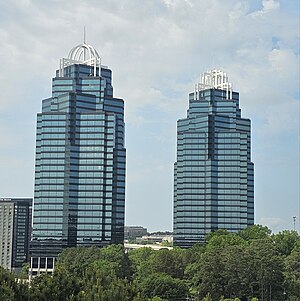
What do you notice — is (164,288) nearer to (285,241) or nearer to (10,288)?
(285,241)

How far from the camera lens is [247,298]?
237 feet

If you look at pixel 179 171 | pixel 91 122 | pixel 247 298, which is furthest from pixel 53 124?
pixel 247 298

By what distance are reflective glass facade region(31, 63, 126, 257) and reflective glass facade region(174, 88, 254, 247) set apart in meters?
21.9

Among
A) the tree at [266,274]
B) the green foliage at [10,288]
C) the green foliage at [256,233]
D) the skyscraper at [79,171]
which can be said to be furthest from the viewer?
the skyscraper at [79,171]

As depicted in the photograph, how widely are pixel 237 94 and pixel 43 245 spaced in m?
57.6

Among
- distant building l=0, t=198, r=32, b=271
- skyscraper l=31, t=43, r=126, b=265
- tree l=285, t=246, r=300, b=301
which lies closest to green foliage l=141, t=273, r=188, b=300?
tree l=285, t=246, r=300, b=301

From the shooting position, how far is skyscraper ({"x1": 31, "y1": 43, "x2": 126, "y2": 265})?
11681 centimetres

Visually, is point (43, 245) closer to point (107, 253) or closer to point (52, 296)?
point (107, 253)

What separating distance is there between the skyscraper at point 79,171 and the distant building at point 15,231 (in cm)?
3865

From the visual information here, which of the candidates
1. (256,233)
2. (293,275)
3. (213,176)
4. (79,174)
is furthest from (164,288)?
(213,176)

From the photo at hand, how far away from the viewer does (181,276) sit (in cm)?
8725

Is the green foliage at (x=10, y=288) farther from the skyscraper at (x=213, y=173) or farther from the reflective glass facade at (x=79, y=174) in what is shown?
the skyscraper at (x=213, y=173)

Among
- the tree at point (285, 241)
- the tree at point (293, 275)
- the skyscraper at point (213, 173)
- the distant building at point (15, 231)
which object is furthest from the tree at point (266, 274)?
the distant building at point (15, 231)

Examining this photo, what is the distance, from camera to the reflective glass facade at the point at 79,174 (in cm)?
11681
